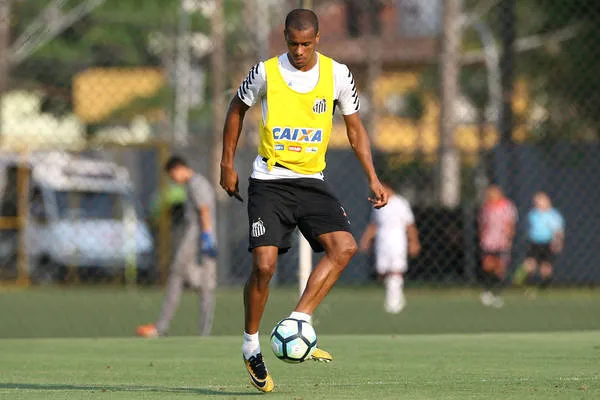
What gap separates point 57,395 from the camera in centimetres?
826

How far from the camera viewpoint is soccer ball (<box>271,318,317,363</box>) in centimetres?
791

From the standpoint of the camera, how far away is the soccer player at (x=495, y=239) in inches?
739

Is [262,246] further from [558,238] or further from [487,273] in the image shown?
[558,238]

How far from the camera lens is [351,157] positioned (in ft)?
71.7

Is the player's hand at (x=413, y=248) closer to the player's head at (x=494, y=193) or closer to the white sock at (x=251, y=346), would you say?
the player's head at (x=494, y=193)

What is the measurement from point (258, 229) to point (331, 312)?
9.23 meters

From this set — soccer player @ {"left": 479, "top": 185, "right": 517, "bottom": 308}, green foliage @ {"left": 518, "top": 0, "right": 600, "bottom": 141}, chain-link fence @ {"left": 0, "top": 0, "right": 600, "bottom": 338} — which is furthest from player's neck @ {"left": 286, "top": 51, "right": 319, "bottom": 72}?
soccer player @ {"left": 479, "top": 185, "right": 517, "bottom": 308}

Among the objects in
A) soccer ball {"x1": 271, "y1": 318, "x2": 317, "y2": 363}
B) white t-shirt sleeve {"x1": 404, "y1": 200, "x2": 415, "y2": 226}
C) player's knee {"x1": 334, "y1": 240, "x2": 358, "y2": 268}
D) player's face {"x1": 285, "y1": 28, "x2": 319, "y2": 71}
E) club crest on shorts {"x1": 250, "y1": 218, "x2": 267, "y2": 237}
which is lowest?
white t-shirt sleeve {"x1": 404, "y1": 200, "x2": 415, "y2": 226}

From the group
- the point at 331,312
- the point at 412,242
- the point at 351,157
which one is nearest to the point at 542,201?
the point at 351,157

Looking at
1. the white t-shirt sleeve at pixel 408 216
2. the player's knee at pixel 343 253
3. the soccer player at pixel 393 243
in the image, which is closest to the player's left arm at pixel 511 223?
the soccer player at pixel 393 243

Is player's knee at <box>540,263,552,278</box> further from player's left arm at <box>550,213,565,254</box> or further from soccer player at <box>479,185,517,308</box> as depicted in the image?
soccer player at <box>479,185,517,308</box>

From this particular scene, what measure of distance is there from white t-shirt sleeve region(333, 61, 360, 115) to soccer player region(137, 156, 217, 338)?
5644 mm

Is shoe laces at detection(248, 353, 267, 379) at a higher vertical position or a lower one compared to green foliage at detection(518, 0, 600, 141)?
lower

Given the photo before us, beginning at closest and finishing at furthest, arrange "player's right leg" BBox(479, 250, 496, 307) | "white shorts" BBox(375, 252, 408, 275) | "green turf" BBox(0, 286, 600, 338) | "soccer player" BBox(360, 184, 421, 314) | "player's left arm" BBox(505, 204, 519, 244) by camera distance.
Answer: "green turf" BBox(0, 286, 600, 338) < "soccer player" BBox(360, 184, 421, 314) < "white shorts" BBox(375, 252, 408, 275) < "player's right leg" BBox(479, 250, 496, 307) < "player's left arm" BBox(505, 204, 519, 244)
